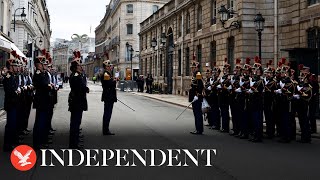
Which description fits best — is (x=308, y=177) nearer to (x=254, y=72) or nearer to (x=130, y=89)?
(x=254, y=72)

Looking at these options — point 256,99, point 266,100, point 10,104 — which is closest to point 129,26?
point 266,100

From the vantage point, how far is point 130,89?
49.0 metres

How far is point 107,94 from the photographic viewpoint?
11820 millimetres

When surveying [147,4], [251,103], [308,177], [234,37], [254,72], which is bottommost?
[308,177]

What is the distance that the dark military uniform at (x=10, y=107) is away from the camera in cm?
898

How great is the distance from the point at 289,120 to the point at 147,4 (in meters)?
68.5

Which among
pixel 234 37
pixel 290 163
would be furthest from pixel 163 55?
pixel 290 163

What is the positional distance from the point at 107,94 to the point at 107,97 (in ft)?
0.29

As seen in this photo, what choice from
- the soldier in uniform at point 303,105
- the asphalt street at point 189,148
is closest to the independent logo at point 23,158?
the asphalt street at point 189,148

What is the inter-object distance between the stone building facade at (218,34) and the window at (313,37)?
16cm

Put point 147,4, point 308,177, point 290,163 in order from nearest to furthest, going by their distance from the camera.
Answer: point 308,177 → point 290,163 → point 147,4

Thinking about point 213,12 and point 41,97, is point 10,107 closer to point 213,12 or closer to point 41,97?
point 41,97

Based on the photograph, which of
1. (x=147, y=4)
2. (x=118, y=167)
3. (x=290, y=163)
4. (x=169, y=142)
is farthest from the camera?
(x=147, y=4)

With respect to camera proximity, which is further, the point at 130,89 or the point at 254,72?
the point at 130,89
